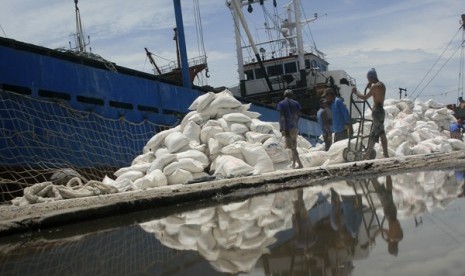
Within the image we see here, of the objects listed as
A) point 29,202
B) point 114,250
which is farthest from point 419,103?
A: point 114,250

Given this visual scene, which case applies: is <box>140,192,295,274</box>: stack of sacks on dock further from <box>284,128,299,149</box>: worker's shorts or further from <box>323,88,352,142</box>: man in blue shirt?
<box>323,88,352,142</box>: man in blue shirt

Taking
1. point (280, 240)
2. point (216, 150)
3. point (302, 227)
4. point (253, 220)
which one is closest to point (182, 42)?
point (216, 150)

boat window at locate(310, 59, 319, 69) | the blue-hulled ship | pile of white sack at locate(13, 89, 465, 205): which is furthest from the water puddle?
boat window at locate(310, 59, 319, 69)

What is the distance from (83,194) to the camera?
201 inches

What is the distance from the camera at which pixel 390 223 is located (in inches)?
109

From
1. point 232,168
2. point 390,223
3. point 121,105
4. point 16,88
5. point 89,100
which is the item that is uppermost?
point 16,88

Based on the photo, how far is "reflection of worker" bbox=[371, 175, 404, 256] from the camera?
2270mm

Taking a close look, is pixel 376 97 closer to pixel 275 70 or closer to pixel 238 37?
pixel 238 37

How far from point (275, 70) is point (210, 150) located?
1434cm

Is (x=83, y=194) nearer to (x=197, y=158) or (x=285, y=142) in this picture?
(x=197, y=158)

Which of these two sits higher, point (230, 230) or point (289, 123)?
point (289, 123)

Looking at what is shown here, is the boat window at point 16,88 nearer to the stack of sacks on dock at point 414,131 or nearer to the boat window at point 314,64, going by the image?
the stack of sacks on dock at point 414,131

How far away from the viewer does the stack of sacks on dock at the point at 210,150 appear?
6684 mm

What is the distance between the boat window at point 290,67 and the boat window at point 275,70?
218mm
